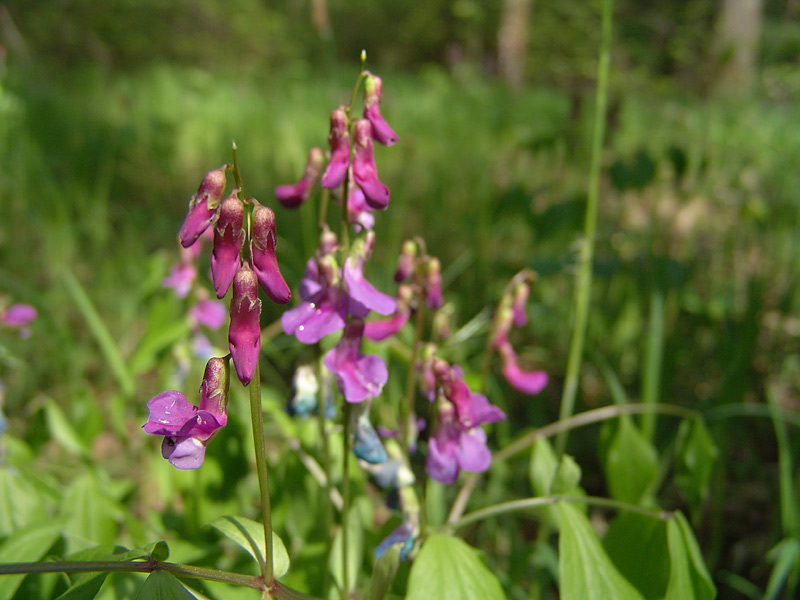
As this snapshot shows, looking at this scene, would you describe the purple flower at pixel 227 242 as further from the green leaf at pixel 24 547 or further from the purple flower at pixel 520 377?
the purple flower at pixel 520 377

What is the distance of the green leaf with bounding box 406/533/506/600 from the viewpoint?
0.72 metres

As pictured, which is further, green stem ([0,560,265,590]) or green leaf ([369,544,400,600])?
green leaf ([369,544,400,600])

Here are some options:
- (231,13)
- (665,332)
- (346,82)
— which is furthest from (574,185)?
(231,13)

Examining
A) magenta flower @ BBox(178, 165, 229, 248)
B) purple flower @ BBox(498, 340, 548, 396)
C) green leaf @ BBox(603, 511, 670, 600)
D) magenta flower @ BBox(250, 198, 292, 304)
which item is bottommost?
green leaf @ BBox(603, 511, 670, 600)

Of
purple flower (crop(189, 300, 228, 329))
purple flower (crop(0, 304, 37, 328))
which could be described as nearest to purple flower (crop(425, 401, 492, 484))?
purple flower (crop(189, 300, 228, 329))

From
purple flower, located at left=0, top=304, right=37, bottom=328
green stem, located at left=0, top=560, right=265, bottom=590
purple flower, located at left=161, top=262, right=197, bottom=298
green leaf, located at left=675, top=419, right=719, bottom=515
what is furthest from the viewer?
purple flower, located at left=161, top=262, right=197, bottom=298

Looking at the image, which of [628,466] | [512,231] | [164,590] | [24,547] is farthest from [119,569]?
[512,231]

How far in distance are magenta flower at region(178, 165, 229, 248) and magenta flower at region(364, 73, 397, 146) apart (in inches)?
10.8

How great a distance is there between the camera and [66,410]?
6.78 ft

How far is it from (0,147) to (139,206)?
79 cm

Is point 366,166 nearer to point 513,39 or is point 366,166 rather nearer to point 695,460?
point 695,460

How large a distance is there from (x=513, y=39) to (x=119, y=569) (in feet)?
33.5

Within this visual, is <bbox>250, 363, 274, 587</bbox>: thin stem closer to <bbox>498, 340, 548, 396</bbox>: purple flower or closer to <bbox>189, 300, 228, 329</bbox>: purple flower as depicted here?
<bbox>498, 340, 548, 396</bbox>: purple flower

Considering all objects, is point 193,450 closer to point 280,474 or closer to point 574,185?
point 280,474
